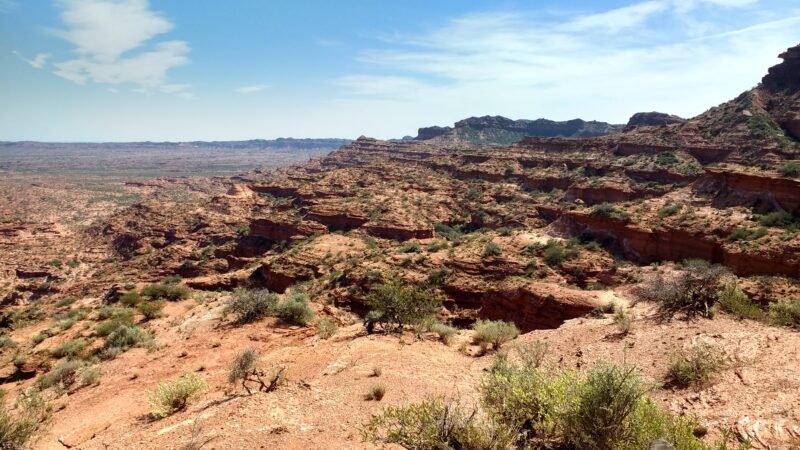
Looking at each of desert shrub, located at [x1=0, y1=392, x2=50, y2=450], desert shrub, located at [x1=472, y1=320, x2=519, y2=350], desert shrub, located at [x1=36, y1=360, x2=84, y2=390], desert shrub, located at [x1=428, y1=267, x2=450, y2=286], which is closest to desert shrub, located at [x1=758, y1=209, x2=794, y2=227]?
desert shrub, located at [x1=428, y1=267, x2=450, y2=286]

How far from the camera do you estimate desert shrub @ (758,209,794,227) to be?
23250 mm

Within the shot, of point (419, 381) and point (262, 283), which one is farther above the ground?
point (419, 381)

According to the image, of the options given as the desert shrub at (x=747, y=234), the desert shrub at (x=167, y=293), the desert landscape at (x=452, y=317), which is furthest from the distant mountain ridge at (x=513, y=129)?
the desert shrub at (x=167, y=293)

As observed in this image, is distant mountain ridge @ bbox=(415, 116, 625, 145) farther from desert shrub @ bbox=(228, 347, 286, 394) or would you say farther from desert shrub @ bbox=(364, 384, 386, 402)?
desert shrub @ bbox=(364, 384, 386, 402)

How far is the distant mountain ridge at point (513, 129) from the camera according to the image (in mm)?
159450

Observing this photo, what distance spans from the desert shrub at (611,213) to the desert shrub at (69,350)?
2929 centimetres

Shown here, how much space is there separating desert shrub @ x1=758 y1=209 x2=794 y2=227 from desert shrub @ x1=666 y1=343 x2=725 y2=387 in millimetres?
19512

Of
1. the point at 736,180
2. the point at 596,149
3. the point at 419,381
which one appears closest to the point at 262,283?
the point at 419,381


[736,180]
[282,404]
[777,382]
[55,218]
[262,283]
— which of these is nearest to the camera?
[777,382]

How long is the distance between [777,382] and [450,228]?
3979 cm

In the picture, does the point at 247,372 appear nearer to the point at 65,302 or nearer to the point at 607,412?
the point at 607,412

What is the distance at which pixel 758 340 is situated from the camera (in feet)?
31.8

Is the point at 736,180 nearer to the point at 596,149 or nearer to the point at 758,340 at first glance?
the point at 758,340

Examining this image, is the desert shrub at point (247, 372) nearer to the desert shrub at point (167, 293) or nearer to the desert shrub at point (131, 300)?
the desert shrub at point (131, 300)
